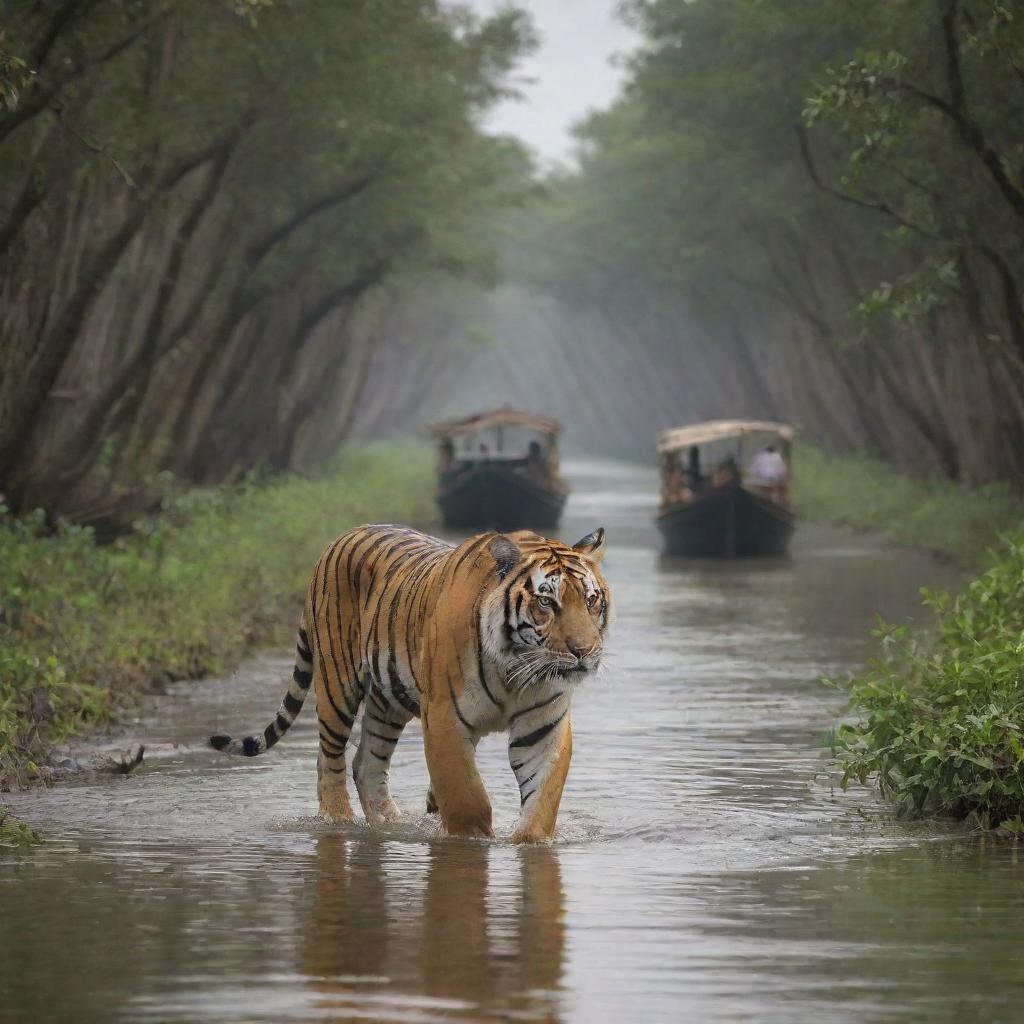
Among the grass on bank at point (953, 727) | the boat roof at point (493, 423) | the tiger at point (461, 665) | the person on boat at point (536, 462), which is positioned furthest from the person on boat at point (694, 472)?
the tiger at point (461, 665)

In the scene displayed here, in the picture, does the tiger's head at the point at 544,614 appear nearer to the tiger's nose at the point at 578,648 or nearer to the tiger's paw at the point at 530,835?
the tiger's nose at the point at 578,648

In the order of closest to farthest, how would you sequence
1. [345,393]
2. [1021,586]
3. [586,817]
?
[586,817], [1021,586], [345,393]

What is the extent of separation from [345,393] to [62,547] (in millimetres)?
39498

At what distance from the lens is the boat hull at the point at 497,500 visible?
35.1 m

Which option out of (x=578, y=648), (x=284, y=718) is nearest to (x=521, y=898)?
(x=578, y=648)

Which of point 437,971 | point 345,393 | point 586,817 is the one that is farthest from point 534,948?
point 345,393

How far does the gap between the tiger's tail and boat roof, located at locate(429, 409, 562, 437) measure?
27.5 m

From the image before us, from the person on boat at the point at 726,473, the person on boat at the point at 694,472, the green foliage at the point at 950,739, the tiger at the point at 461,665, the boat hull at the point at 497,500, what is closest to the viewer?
the tiger at the point at 461,665

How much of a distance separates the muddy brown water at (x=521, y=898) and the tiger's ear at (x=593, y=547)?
43.1 inches

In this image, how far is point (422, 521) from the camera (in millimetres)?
35312

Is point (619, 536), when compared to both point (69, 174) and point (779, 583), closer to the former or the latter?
point (779, 583)

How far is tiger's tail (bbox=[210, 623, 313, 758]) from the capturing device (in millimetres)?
9359

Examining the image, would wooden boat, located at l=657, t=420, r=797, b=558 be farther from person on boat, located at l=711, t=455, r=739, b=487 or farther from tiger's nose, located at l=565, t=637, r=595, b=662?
tiger's nose, located at l=565, t=637, r=595, b=662

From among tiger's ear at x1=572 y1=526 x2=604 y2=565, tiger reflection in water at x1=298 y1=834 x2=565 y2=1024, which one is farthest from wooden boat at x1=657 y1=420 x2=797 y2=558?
tiger reflection in water at x1=298 y1=834 x2=565 y2=1024
